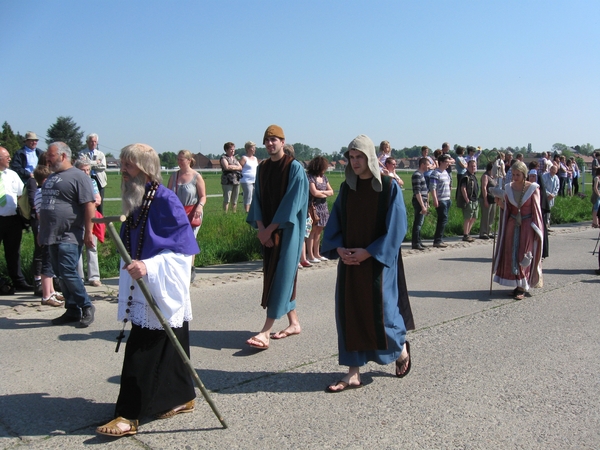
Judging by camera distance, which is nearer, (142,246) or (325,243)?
(142,246)

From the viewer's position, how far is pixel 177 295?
4.03 m

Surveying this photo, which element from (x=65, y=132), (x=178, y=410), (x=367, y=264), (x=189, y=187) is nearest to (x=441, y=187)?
(x=189, y=187)

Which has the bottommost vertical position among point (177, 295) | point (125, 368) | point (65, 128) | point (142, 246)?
point (125, 368)

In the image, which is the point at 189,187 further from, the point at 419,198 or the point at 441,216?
the point at 441,216

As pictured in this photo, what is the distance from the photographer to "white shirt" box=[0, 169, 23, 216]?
25.9ft

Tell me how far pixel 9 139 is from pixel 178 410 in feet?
201

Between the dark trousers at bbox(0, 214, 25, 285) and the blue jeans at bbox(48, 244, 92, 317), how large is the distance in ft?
6.30

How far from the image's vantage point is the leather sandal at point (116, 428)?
3.89m

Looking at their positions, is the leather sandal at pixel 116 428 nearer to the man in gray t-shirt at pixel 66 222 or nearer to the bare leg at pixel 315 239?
the man in gray t-shirt at pixel 66 222

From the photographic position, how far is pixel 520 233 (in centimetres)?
816

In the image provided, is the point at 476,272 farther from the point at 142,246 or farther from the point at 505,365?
the point at 142,246

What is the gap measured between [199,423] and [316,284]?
15.9ft

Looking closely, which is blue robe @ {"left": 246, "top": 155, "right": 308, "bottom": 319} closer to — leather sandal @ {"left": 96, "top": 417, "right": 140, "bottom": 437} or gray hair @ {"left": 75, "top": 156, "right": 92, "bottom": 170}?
leather sandal @ {"left": 96, "top": 417, "right": 140, "bottom": 437}

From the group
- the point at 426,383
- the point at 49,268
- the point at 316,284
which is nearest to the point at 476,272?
the point at 316,284
